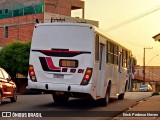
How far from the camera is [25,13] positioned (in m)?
83.9

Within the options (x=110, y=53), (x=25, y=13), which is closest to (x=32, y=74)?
(x=110, y=53)

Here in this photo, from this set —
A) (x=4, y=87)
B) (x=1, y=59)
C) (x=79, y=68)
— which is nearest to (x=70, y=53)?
(x=79, y=68)

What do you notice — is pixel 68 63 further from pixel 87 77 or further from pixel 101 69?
pixel 101 69

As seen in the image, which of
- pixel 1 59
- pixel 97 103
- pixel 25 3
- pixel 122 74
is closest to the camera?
pixel 97 103

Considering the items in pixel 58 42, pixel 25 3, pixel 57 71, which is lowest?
pixel 57 71

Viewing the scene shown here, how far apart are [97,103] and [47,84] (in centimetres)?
474

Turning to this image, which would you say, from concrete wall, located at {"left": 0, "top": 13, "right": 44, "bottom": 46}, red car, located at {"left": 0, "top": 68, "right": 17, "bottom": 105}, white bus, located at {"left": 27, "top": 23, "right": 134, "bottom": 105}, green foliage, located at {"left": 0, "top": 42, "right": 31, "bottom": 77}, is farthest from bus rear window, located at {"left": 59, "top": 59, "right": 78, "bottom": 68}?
concrete wall, located at {"left": 0, "top": 13, "right": 44, "bottom": 46}

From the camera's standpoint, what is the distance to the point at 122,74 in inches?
968

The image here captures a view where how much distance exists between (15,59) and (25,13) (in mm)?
39516

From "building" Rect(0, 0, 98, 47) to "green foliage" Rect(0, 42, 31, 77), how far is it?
3290cm

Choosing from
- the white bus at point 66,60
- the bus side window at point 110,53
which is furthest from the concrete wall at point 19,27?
the white bus at point 66,60

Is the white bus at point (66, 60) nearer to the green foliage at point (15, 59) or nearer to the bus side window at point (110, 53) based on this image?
the bus side window at point (110, 53)

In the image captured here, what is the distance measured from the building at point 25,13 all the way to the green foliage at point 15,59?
108ft

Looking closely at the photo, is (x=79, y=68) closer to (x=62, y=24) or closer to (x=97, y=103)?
(x=62, y=24)
